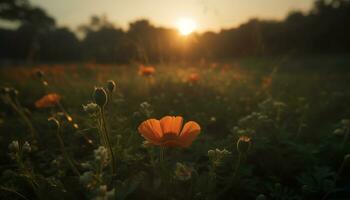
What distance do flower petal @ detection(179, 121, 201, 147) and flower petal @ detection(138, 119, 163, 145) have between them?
8cm

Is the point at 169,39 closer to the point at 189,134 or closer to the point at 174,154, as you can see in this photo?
the point at 174,154

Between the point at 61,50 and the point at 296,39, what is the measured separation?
14.7 meters

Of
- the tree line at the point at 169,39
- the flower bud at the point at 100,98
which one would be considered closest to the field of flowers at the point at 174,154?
the flower bud at the point at 100,98

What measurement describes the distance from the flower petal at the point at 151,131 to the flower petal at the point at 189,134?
78mm

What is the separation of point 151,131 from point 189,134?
0.43ft

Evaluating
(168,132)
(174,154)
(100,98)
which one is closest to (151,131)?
(168,132)

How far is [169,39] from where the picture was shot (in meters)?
7.66

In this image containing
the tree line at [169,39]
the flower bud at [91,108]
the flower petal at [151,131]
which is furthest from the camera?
the tree line at [169,39]

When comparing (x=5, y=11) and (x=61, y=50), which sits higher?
(x=5, y=11)

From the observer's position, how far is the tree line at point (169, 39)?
17.9ft

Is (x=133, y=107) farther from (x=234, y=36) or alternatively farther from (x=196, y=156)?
(x=234, y=36)

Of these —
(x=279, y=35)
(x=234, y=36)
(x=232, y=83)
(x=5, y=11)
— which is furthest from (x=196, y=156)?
(x=5, y=11)

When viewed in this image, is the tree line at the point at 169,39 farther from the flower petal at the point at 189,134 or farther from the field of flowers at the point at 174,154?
the flower petal at the point at 189,134

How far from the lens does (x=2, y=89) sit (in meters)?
2.23
